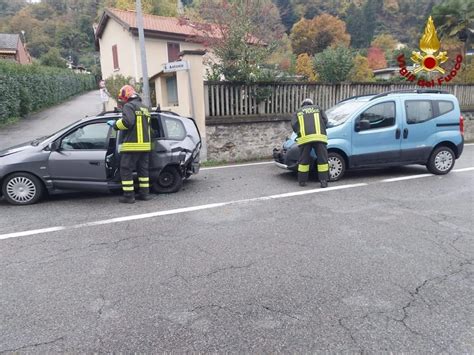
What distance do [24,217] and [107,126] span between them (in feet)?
6.34

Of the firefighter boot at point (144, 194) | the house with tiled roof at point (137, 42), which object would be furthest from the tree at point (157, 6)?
the firefighter boot at point (144, 194)

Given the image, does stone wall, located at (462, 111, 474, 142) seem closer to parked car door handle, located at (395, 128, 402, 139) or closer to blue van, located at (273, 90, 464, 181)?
blue van, located at (273, 90, 464, 181)

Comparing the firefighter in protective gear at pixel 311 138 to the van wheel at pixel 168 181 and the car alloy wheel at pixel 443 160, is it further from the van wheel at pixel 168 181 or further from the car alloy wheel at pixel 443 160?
the car alloy wheel at pixel 443 160

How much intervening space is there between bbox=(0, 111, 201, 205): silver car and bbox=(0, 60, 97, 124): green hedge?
42.8ft

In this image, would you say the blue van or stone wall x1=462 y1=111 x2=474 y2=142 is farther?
stone wall x1=462 y1=111 x2=474 y2=142

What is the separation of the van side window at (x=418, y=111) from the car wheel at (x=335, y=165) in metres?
1.68

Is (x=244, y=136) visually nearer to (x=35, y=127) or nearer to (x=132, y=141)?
(x=132, y=141)

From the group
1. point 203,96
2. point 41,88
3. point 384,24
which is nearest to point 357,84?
point 203,96

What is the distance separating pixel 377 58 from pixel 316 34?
9.00 metres

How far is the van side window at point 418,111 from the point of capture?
7.81m

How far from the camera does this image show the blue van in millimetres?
7566

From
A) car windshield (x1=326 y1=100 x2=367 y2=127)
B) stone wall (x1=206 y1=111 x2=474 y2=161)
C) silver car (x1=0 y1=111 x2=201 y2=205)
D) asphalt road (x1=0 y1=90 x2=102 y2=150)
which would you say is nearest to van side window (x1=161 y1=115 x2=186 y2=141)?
silver car (x1=0 y1=111 x2=201 y2=205)

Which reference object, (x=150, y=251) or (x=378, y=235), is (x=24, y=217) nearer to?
(x=150, y=251)

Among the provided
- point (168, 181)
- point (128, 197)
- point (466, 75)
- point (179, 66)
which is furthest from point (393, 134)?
point (466, 75)
